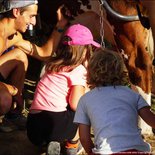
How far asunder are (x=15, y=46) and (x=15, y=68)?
0.60 feet

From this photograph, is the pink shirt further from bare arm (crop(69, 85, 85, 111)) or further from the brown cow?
the brown cow

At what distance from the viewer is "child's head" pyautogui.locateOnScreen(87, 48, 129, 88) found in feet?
7.67

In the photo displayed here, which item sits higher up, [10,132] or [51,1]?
[51,1]

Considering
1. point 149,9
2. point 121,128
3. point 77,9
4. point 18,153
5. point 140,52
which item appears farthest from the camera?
point 77,9

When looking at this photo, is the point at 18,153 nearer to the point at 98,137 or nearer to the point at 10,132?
the point at 10,132

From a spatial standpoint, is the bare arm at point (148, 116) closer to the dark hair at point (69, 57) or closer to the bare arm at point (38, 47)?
the dark hair at point (69, 57)

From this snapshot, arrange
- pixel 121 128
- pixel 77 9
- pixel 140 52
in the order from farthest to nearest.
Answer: pixel 77 9, pixel 140 52, pixel 121 128

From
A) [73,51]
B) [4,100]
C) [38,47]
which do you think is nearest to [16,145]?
[4,100]

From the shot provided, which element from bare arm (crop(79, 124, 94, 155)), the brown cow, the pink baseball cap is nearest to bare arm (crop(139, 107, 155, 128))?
bare arm (crop(79, 124, 94, 155))

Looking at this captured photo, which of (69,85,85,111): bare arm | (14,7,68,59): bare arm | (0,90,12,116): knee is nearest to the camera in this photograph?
(69,85,85,111): bare arm

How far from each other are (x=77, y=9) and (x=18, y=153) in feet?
4.52

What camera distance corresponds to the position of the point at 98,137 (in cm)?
233

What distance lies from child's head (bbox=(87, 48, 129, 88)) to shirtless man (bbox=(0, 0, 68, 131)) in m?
1.08

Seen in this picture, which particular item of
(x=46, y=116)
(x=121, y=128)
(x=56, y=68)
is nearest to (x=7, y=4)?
(x=56, y=68)
